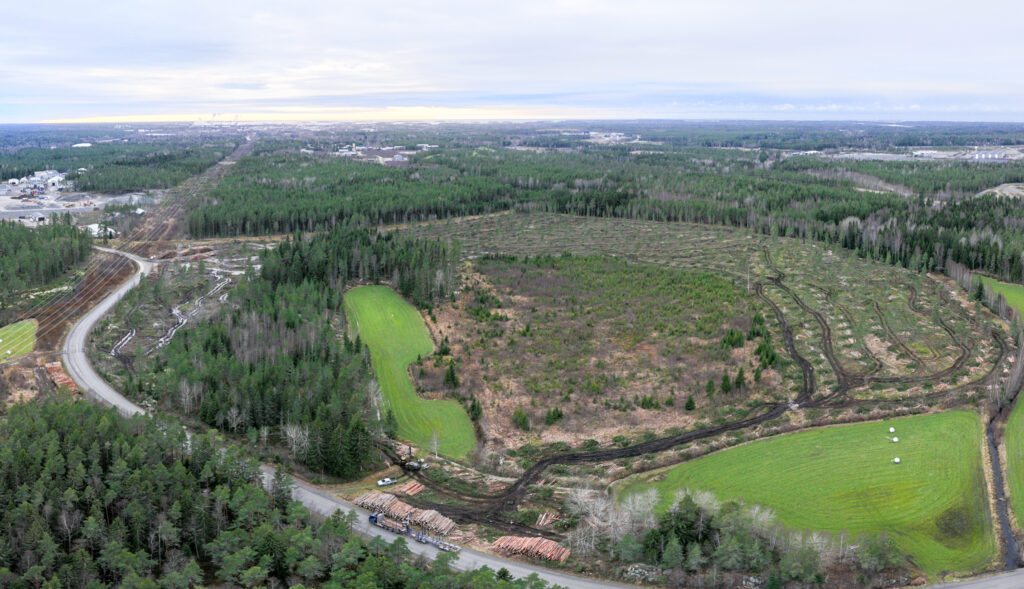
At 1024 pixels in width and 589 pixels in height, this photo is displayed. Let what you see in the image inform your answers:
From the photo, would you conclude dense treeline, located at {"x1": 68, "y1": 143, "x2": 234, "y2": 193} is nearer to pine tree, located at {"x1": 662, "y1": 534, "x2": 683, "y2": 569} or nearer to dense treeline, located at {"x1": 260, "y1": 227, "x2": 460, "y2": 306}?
dense treeline, located at {"x1": 260, "y1": 227, "x2": 460, "y2": 306}

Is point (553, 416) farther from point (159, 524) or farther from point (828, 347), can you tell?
point (828, 347)

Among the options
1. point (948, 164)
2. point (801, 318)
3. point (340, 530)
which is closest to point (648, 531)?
point (340, 530)

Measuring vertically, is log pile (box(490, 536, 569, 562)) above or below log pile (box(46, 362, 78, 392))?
below

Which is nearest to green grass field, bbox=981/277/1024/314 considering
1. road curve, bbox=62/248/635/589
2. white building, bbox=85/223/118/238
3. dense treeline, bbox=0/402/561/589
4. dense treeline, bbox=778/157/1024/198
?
dense treeline, bbox=778/157/1024/198

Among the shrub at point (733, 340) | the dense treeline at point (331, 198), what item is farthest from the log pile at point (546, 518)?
the dense treeline at point (331, 198)

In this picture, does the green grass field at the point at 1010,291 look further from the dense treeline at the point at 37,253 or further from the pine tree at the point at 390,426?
the dense treeline at the point at 37,253

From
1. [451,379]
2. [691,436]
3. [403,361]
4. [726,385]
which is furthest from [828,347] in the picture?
[403,361]
